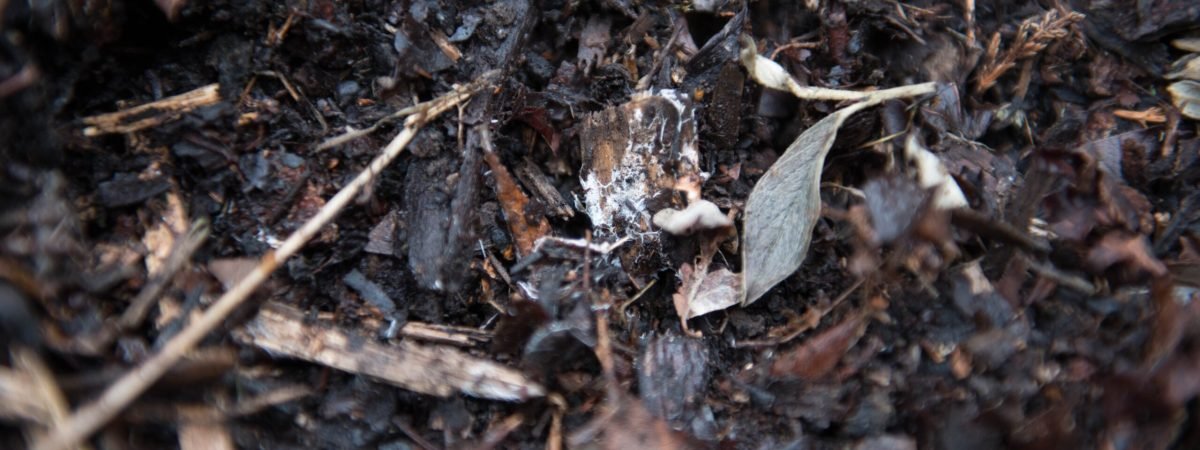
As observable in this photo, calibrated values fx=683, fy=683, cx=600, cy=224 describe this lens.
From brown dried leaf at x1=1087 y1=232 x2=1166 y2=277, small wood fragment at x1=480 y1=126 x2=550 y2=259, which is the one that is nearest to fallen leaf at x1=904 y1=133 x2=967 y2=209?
brown dried leaf at x1=1087 y1=232 x2=1166 y2=277

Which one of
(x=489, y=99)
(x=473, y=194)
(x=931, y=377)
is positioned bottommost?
(x=931, y=377)

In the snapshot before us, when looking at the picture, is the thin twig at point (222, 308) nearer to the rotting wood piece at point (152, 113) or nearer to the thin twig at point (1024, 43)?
the rotting wood piece at point (152, 113)

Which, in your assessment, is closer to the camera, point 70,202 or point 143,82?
point 70,202

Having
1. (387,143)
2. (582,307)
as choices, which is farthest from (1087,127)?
(387,143)

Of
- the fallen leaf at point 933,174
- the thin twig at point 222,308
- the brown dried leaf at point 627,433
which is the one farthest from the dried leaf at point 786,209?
the thin twig at point 222,308

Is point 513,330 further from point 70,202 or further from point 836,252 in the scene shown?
point 70,202

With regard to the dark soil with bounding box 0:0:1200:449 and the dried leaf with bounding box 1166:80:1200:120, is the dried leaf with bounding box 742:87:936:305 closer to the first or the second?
the dark soil with bounding box 0:0:1200:449
